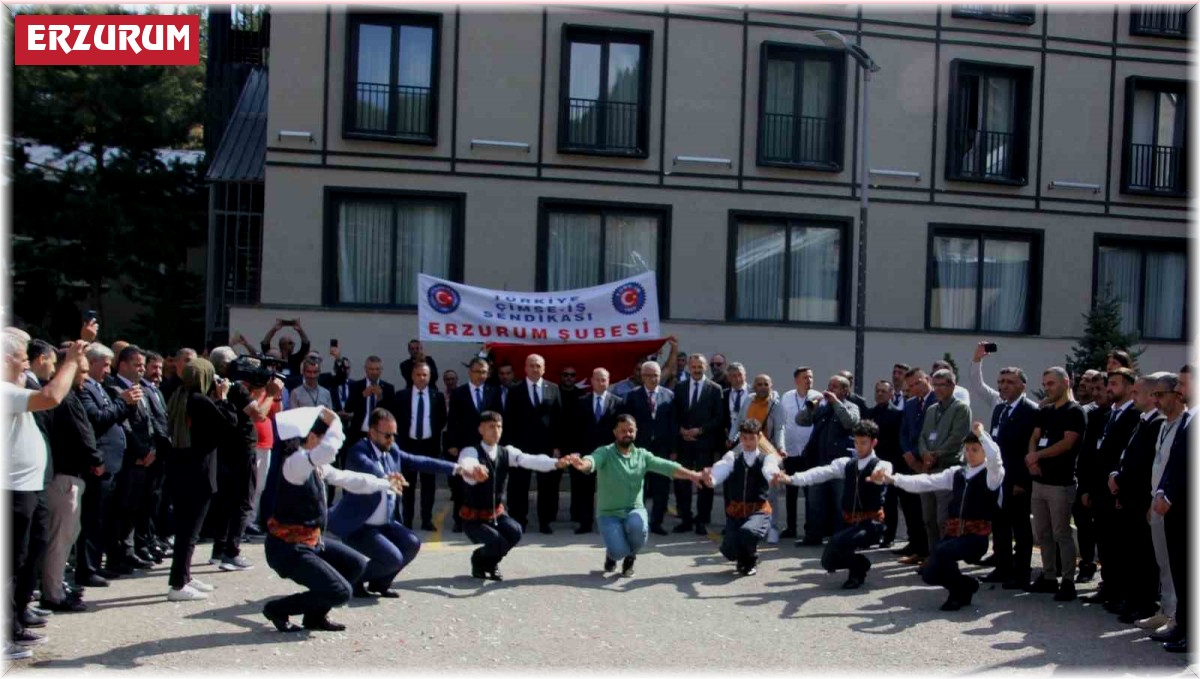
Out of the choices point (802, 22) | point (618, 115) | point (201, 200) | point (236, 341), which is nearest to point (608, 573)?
point (236, 341)

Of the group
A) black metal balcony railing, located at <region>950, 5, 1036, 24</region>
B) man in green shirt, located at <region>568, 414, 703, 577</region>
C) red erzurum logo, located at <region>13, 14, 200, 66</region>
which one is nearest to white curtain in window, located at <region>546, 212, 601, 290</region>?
red erzurum logo, located at <region>13, 14, 200, 66</region>

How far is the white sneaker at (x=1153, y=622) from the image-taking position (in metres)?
9.63

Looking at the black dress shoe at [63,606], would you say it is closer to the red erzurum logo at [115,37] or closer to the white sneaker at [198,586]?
the white sneaker at [198,586]

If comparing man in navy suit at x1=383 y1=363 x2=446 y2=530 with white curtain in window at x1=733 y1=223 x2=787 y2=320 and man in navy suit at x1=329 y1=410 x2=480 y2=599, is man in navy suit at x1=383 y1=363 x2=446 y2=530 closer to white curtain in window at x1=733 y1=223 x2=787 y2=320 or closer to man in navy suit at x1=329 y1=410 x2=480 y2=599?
man in navy suit at x1=329 y1=410 x2=480 y2=599

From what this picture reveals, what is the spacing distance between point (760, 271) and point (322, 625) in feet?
44.9

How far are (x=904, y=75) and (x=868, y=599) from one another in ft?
42.5

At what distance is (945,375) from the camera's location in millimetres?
12445

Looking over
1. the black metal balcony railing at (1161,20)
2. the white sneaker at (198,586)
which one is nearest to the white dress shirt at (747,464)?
the white sneaker at (198,586)

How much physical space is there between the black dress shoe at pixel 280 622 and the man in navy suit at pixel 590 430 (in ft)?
18.4

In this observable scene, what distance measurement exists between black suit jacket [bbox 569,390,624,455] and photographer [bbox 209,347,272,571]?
4.32 metres

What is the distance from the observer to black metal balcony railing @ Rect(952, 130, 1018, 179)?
21.7 m

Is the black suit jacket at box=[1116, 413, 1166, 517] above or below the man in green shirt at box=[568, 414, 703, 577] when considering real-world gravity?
above

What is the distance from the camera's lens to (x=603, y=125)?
2042 centimetres

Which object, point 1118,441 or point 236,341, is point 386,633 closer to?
point 1118,441
